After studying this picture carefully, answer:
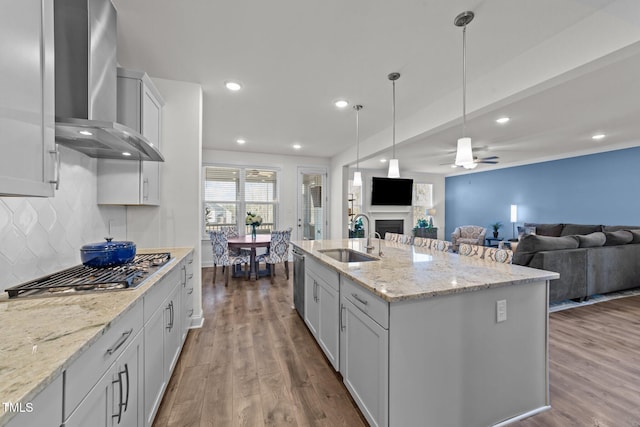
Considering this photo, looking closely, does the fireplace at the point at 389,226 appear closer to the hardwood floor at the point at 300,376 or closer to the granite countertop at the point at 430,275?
the hardwood floor at the point at 300,376

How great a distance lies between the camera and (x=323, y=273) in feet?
7.18

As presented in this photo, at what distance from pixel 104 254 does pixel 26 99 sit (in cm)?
104

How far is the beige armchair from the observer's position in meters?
7.06

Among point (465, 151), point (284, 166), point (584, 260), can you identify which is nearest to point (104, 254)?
point (465, 151)

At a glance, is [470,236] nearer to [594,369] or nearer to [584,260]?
[584,260]

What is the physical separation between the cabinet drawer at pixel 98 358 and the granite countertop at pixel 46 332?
45mm

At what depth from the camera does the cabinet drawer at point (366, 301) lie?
1.31 metres

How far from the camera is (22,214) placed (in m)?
1.37

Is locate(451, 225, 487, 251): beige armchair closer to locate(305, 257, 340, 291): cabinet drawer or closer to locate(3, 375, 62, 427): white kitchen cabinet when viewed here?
locate(305, 257, 340, 291): cabinet drawer

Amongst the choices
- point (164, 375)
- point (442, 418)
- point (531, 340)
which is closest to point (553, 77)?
point (531, 340)

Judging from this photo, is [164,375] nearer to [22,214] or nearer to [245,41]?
[22,214]

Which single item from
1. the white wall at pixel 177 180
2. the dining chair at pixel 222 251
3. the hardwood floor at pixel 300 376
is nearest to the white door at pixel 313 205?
the dining chair at pixel 222 251

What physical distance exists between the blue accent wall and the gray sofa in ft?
5.40

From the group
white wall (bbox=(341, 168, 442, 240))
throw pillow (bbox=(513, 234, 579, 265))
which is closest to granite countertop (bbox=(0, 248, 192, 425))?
throw pillow (bbox=(513, 234, 579, 265))
